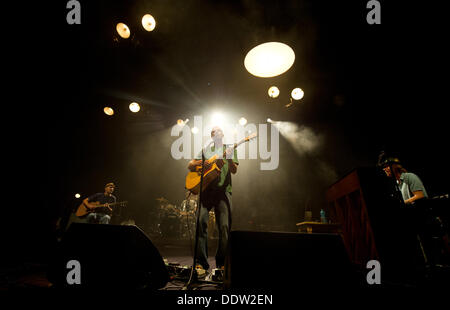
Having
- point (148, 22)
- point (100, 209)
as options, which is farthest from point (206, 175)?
point (100, 209)

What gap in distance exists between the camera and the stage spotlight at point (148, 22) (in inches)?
150

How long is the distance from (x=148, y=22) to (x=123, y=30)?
65cm

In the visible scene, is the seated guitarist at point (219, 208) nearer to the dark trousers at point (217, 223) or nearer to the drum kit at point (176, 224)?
the dark trousers at point (217, 223)

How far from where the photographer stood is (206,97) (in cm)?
637

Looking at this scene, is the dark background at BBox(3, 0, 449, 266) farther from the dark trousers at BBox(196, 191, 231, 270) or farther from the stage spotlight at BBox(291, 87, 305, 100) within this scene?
the dark trousers at BBox(196, 191, 231, 270)

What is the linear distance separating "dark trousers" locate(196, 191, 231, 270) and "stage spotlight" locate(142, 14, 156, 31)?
358 cm

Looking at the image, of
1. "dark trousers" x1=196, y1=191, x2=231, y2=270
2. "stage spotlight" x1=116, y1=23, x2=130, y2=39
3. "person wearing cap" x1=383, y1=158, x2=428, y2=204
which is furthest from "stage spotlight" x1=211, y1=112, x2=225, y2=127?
"person wearing cap" x1=383, y1=158, x2=428, y2=204

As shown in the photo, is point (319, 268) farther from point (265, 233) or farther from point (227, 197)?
point (227, 197)

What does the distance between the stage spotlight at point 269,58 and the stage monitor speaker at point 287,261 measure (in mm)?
2383

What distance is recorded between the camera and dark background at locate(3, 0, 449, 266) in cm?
379

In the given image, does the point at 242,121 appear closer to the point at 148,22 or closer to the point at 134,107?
the point at 134,107

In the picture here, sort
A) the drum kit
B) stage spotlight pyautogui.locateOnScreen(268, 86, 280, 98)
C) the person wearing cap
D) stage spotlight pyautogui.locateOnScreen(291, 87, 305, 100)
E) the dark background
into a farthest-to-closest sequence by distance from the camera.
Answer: the drum kit, stage spotlight pyautogui.locateOnScreen(268, 86, 280, 98), stage spotlight pyautogui.locateOnScreen(291, 87, 305, 100), the dark background, the person wearing cap
